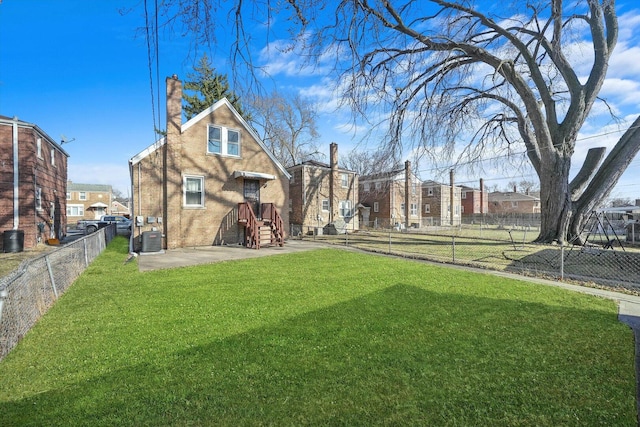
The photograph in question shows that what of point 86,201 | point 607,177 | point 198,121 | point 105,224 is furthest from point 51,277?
point 86,201

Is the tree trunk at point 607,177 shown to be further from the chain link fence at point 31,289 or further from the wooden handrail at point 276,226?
the chain link fence at point 31,289

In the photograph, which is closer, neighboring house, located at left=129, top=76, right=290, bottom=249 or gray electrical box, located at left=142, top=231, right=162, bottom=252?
gray electrical box, located at left=142, top=231, right=162, bottom=252

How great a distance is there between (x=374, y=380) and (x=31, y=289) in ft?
18.2

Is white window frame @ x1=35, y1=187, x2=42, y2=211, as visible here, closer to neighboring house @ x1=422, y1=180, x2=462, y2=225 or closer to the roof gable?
the roof gable

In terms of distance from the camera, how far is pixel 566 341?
4.14 meters

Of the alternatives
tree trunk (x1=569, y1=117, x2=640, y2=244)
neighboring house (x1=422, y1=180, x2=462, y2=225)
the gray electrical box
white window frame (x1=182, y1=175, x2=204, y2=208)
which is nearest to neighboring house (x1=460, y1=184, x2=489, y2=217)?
neighboring house (x1=422, y1=180, x2=462, y2=225)

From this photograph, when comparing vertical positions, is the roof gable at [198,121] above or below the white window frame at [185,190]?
above

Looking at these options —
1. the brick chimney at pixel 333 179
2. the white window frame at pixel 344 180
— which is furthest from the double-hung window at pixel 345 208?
the white window frame at pixel 344 180

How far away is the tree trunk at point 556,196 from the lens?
15883 millimetres

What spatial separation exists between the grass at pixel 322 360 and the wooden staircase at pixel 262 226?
928cm

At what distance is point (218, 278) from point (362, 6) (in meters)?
6.91

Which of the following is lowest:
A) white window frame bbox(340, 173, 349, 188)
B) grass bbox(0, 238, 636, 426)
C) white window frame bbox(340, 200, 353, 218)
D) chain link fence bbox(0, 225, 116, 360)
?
grass bbox(0, 238, 636, 426)

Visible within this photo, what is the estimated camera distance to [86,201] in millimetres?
53500

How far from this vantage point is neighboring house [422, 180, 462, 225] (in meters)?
43.9
